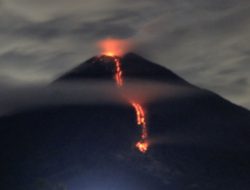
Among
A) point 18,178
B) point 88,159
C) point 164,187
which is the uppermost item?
point 88,159

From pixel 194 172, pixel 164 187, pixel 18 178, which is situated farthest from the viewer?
pixel 194 172

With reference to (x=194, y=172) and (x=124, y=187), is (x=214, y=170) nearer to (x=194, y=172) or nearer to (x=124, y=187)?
(x=194, y=172)

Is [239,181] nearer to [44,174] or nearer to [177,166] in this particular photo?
[177,166]

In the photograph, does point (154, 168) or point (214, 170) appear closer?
point (154, 168)

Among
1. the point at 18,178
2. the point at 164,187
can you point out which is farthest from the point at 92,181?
the point at 18,178

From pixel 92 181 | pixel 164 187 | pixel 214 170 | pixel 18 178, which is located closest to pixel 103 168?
pixel 92 181

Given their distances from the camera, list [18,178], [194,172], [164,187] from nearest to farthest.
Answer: [18,178], [164,187], [194,172]

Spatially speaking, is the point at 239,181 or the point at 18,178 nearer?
the point at 18,178

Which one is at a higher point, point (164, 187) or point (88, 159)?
point (88, 159)

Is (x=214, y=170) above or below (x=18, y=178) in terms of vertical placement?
above
